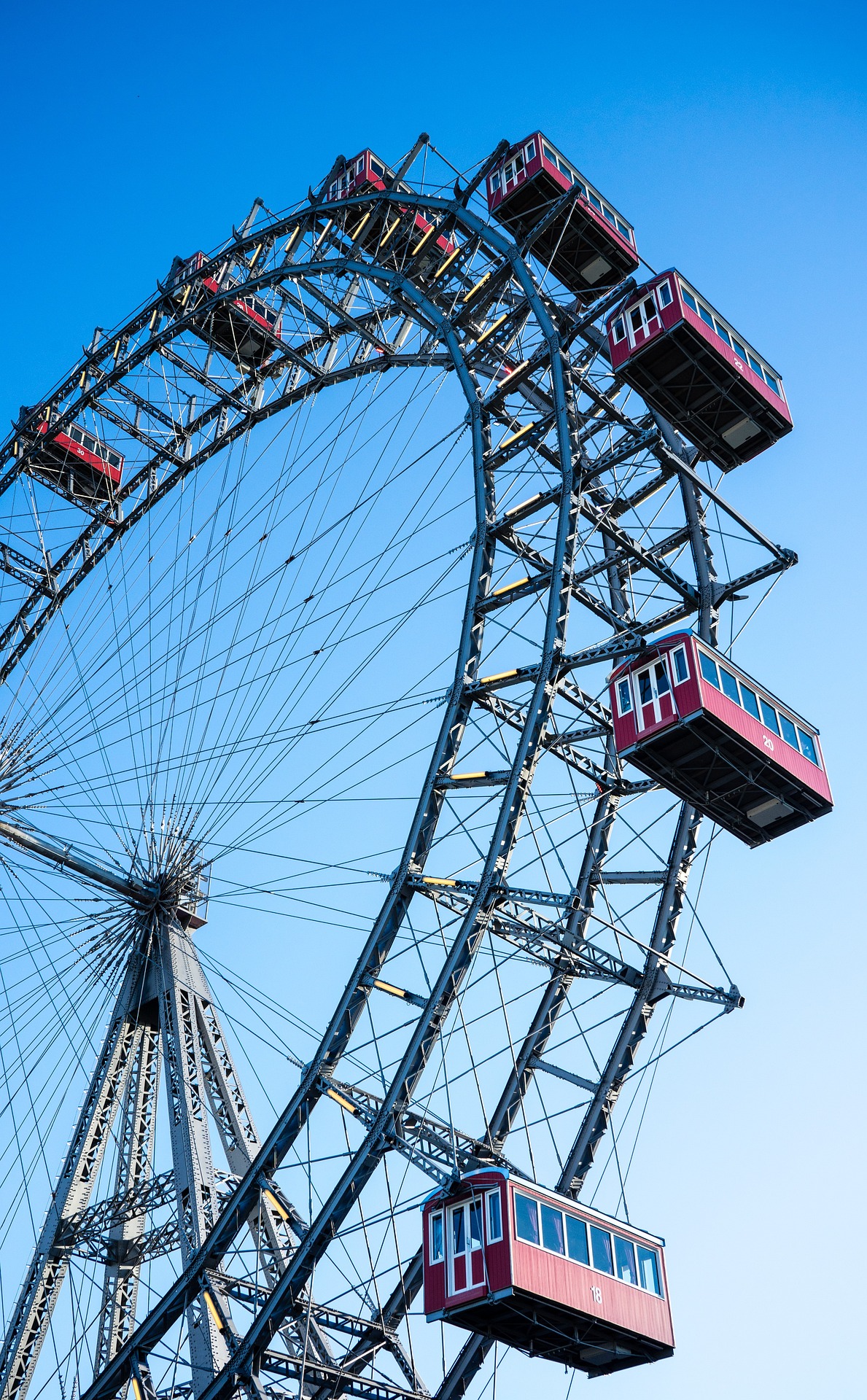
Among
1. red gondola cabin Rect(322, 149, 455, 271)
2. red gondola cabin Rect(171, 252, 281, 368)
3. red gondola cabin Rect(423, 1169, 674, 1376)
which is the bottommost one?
red gondola cabin Rect(423, 1169, 674, 1376)

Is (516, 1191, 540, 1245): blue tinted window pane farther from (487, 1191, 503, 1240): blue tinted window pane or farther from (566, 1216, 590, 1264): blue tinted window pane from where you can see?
(566, 1216, 590, 1264): blue tinted window pane

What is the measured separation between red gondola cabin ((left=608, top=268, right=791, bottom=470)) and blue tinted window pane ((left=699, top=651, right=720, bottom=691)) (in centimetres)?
617

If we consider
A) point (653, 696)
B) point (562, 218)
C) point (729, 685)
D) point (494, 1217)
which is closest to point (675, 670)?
point (653, 696)

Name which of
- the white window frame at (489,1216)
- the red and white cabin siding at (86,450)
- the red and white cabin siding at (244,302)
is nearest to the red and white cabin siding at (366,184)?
the red and white cabin siding at (244,302)

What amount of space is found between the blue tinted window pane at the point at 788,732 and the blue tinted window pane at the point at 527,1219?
27.6 feet

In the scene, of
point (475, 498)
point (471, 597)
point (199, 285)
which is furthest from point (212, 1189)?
point (199, 285)

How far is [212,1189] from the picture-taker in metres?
25.2

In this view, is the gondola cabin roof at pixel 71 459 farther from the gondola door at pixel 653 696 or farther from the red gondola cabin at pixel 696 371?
the gondola door at pixel 653 696

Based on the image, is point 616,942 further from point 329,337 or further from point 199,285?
point 199,285

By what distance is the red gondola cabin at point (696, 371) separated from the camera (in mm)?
27594

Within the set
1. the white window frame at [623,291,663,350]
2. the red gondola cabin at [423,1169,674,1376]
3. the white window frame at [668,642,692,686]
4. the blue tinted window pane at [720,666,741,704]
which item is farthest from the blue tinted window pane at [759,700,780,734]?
the red gondola cabin at [423,1169,674,1376]

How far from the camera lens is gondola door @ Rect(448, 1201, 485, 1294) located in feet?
65.5

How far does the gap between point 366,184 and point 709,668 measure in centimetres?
1592

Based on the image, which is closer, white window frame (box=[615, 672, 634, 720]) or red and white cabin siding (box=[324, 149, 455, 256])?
white window frame (box=[615, 672, 634, 720])
